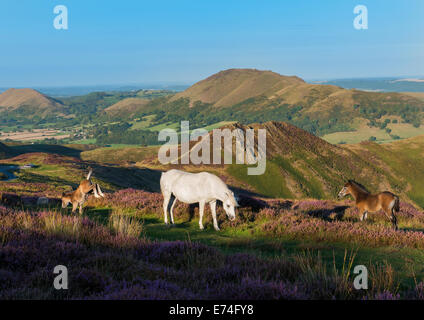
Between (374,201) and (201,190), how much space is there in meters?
7.44

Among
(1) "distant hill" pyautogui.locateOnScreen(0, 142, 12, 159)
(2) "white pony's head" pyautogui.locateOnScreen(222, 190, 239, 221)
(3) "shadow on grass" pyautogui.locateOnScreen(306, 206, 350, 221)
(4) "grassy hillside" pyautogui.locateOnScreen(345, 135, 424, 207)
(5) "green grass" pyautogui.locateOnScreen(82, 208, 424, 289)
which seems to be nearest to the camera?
(5) "green grass" pyautogui.locateOnScreen(82, 208, 424, 289)

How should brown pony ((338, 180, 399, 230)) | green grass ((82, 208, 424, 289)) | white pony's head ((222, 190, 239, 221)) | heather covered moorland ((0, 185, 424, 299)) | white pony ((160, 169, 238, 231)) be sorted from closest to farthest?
1. heather covered moorland ((0, 185, 424, 299))
2. green grass ((82, 208, 424, 289))
3. white pony's head ((222, 190, 239, 221))
4. white pony ((160, 169, 238, 231))
5. brown pony ((338, 180, 399, 230))

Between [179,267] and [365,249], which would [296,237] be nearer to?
[365,249]

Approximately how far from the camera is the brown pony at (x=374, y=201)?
14.6 metres

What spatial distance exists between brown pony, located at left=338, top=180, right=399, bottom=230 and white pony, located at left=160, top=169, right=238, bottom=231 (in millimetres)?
6257

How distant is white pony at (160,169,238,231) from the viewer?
13.6m

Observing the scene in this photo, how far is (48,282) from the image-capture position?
642cm

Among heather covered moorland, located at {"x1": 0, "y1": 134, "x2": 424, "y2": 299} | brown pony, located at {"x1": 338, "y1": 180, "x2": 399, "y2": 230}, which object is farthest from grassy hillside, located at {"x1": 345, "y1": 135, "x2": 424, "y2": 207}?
heather covered moorland, located at {"x1": 0, "y1": 134, "x2": 424, "y2": 299}

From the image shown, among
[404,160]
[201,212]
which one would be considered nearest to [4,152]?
[404,160]

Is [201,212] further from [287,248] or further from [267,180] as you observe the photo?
[267,180]

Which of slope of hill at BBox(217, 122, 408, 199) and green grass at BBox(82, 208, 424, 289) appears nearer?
green grass at BBox(82, 208, 424, 289)

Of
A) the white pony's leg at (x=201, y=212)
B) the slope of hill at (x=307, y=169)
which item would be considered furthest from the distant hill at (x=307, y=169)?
the white pony's leg at (x=201, y=212)

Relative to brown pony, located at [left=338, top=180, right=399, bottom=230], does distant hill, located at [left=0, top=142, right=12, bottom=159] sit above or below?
below

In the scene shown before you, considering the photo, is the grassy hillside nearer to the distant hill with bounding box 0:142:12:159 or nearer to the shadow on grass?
the shadow on grass
